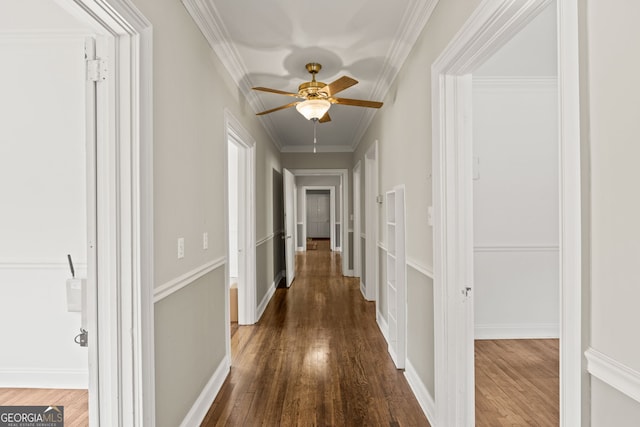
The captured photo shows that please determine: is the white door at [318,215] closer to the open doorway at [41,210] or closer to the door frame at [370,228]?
the door frame at [370,228]

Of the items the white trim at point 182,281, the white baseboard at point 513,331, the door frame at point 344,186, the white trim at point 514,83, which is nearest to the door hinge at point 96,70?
the white trim at point 182,281

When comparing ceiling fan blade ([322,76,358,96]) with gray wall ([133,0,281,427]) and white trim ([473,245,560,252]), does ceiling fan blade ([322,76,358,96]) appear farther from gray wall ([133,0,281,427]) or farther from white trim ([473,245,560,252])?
white trim ([473,245,560,252])

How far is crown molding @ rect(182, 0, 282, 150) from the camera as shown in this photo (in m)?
2.10

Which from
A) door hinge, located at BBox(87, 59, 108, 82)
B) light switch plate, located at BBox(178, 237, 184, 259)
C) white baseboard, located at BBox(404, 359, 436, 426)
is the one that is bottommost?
white baseboard, located at BBox(404, 359, 436, 426)

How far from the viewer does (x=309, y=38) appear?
8.41 feet

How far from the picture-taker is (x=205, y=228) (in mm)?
2410

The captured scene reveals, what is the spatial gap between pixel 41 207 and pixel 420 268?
2.58 meters

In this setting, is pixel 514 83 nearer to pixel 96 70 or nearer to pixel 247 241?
pixel 247 241

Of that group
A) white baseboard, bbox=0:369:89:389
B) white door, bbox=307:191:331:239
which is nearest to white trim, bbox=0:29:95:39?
white baseboard, bbox=0:369:89:389

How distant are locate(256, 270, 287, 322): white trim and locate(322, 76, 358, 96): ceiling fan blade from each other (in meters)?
2.74

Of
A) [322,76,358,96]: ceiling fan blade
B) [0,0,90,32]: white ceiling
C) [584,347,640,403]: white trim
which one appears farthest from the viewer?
[322,76,358,96]: ceiling fan blade

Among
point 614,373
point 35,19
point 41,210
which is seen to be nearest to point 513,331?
point 614,373

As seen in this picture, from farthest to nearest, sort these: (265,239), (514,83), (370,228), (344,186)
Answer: (344,186) → (370,228) → (265,239) → (514,83)

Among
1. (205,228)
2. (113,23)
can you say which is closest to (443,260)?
(205,228)
